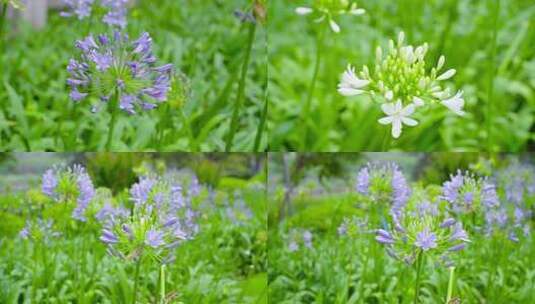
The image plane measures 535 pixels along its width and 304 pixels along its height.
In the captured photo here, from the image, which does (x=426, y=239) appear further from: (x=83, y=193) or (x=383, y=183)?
(x=83, y=193)

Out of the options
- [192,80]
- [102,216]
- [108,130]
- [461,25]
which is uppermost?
[461,25]

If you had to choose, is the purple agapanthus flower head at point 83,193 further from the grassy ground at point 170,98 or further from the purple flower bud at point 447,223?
the purple flower bud at point 447,223

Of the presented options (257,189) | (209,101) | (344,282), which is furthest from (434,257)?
(209,101)

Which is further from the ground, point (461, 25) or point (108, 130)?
point (461, 25)

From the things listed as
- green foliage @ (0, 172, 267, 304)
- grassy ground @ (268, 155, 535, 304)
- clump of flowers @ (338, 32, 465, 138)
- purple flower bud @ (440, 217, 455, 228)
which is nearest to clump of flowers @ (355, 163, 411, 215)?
grassy ground @ (268, 155, 535, 304)

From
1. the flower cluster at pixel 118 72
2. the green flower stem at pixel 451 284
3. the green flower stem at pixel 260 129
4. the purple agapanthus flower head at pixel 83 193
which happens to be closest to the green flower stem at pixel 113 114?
the flower cluster at pixel 118 72

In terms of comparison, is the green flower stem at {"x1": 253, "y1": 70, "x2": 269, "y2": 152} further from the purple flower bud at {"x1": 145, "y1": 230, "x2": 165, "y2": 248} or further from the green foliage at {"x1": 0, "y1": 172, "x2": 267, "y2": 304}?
the purple flower bud at {"x1": 145, "y1": 230, "x2": 165, "y2": 248}

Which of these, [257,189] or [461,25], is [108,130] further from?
[461,25]

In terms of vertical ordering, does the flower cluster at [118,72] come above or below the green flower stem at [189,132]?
above
